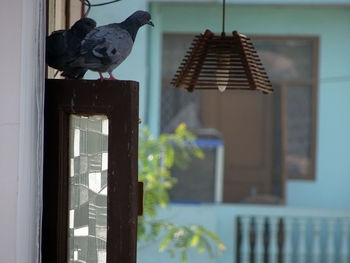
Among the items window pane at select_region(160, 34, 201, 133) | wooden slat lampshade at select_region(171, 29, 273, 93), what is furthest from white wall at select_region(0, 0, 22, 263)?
window pane at select_region(160, 34, 201, 133)

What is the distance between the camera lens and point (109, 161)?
13.7 feet

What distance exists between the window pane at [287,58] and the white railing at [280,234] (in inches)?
73.4

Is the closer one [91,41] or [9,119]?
[9,119]

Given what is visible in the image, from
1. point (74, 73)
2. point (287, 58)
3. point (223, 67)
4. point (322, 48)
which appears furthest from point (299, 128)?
point (74, 73)

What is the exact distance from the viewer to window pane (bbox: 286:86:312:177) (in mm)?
13797

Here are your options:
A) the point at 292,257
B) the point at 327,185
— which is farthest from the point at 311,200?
the point at 292,257

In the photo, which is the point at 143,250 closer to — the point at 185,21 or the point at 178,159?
the point at 178,159

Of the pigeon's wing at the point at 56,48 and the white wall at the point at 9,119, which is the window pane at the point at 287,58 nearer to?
the pigeon's wing at the point at 56,48

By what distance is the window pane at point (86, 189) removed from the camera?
4.27m

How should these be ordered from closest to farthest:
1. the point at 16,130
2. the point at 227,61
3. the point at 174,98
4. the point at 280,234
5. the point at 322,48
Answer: the point at 16,130
the point at 227,61
the point at 280,234
the point at 322,48
the point at 174,98

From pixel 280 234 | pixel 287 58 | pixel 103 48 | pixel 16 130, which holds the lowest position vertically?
pixel 280 234

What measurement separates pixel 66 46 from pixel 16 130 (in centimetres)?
48

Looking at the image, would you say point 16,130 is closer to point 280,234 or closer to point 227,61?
point 227,61

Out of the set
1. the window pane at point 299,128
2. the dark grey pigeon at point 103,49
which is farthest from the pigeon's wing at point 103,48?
the window pane at point 299,128
